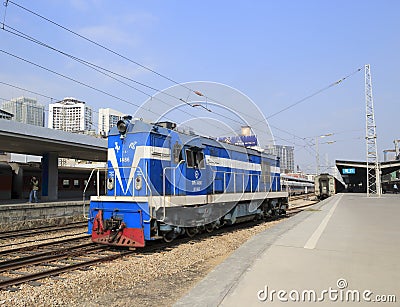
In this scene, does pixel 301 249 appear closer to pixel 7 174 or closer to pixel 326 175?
pixel 7 174

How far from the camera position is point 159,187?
29.4ft

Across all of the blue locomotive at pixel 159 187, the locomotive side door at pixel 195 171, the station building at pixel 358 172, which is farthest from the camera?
the station building at pixel 358 172

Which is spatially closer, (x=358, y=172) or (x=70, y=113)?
(x=70, y=113)

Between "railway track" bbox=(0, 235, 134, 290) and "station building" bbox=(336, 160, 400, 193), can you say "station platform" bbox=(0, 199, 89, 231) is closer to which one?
"railway track" bbox=(0, 235, 134, 290)

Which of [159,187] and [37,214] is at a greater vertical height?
[159,187]

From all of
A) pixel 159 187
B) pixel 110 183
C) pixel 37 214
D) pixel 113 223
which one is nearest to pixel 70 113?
pixel 37 214

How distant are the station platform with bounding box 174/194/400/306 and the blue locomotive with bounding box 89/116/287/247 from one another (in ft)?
7.11

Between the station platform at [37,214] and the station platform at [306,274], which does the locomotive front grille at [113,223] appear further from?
the station platform at [37,214]

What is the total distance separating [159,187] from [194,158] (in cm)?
171

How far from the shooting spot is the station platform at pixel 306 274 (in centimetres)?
416

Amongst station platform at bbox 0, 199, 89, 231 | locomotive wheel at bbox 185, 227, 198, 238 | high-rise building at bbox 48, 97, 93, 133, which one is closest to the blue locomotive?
locomotive wheel at bbox 185, 227, 198, 238

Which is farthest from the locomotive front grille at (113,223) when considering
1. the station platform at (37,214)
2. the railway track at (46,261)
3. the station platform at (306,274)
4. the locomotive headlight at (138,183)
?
the station platform at (37,214)

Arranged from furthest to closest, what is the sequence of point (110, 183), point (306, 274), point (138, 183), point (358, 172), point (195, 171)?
point (358, 172) → point (195, 171) → point (110, 183) → point (138, 183) → point (306, 274)

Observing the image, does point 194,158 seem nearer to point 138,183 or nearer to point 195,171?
point 195,171
